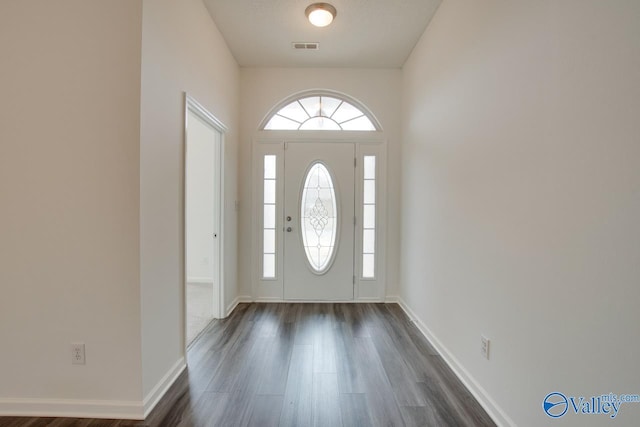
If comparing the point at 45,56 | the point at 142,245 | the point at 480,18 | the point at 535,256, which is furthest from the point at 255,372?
the point at 480,18

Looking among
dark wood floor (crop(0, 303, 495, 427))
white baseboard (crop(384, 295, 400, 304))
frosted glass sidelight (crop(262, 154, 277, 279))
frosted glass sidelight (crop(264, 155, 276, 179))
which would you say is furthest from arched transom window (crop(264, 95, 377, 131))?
dark wood floor (crop(0, 303, 495, 427))

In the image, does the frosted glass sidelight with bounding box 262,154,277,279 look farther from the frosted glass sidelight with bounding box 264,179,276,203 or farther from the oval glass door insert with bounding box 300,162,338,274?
the oval glass door insert with bounding box 300,162,338,274

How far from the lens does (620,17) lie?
3.39 ft

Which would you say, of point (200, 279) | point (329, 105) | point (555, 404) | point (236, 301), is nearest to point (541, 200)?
point (555, 404)

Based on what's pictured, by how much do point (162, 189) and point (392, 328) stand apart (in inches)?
95.6

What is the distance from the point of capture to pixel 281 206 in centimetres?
374

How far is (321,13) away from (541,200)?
2.27 m

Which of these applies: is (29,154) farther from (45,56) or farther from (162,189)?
(162,189)

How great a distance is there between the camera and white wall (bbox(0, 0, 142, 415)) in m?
1.68

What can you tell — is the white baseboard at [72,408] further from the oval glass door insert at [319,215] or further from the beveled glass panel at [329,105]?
the beveled glass panel at [329,105]

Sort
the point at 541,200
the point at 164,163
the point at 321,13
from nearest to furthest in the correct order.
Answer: the point at 541,200 → the point at 164,163 → the point at 321,13

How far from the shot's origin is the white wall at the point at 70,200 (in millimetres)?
1685

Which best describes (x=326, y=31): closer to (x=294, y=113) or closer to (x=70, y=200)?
(x=294, y=113)

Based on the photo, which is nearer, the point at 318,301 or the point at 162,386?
the point at 162,386
